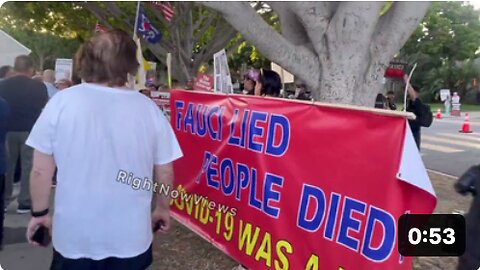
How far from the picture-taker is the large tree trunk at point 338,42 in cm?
457

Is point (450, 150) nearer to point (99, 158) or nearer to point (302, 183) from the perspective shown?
point (302, 183)

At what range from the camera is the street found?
32.6 ft

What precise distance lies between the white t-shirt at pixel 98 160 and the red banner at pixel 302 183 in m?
1.09

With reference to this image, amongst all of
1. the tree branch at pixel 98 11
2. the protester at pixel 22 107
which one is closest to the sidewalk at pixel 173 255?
the protester at pixel 22 107

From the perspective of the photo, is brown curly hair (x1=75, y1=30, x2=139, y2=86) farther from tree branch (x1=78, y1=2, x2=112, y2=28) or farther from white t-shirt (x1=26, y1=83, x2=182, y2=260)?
tree branch (x1=78, y1=2, x2=112, y2=28)

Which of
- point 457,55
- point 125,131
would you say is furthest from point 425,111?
point 457,55

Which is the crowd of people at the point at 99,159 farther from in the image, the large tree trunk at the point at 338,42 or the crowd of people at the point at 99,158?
the large tree trunk at the point at 338,42

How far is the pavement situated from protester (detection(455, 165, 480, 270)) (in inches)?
131

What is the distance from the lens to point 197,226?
4465 millimetres

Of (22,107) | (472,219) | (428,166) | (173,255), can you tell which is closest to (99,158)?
(472,219)

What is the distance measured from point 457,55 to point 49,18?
92.7 feet

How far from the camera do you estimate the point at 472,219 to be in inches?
113

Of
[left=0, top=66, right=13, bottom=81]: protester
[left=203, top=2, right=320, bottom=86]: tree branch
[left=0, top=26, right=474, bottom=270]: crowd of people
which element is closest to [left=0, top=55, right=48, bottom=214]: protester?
[left=0, top=66, right=13, bottom=81]: protester

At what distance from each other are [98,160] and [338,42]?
3083 millimetres
